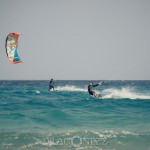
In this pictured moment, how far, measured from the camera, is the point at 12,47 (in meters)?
17.5

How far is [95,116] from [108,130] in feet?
14.1

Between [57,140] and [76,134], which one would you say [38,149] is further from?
[76,134]

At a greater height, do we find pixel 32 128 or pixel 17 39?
pixel 17 39

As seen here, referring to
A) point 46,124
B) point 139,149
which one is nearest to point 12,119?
point 46,124

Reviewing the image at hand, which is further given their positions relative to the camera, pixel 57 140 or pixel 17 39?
pixel 17 39

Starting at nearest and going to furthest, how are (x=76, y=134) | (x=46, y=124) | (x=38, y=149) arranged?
(x=38, y=149)
(x=76, y=134)
(x=46, y=124)

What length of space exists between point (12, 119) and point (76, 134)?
5163mm

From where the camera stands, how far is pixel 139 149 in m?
10.2

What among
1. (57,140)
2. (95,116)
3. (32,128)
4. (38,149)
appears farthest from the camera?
(95,116)

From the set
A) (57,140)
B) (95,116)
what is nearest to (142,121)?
(95,116)

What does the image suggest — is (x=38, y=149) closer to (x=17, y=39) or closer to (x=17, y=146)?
(x=17, y=146)

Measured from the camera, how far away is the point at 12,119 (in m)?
15.6

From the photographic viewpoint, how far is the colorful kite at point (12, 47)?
670 inches

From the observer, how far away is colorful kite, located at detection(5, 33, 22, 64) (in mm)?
17016
